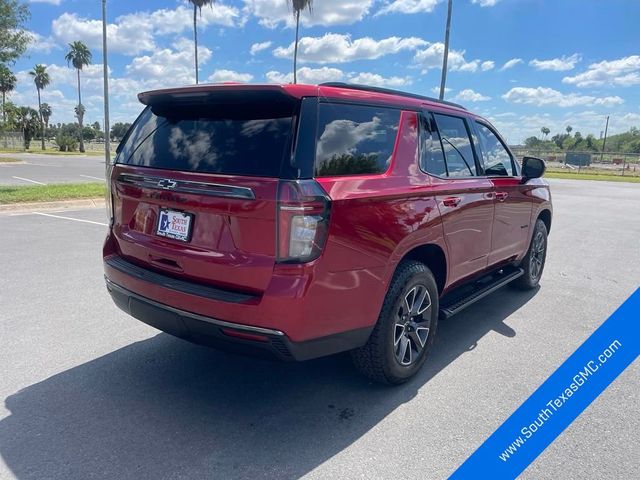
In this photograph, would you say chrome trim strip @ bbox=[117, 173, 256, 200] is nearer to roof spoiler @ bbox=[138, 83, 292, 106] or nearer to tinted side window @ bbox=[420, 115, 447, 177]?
roof spoiler @ bbox=[138, 83, 292, 106]

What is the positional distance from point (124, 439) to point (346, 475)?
125cm

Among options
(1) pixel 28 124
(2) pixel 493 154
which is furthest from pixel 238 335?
(1) pixel 28 124

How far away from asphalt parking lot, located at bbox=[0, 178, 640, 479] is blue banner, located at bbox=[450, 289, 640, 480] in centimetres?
17

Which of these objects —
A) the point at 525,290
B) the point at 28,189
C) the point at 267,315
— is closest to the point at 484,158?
the point at 525,290

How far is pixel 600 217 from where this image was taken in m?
12.7

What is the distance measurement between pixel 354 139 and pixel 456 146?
146 cm

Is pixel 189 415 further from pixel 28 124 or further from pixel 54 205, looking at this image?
pixel 28 124

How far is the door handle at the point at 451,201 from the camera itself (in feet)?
11.9

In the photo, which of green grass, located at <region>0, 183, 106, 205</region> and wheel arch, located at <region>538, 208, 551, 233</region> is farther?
green grass, located at <region>0, 183, 106, 205</region>

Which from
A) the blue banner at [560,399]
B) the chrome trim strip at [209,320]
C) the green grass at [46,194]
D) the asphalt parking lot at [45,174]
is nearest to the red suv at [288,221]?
the chrome trim strip at [209,320]

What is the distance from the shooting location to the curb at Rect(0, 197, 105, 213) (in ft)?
34.8

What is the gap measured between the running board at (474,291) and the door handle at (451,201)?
0.82m

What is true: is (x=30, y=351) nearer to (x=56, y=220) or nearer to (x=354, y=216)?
(x=354, y=216)

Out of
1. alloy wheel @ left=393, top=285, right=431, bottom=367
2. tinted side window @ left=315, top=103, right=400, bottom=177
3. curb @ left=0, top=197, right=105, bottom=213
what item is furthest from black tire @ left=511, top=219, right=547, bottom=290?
curb @ left=0, top=197, right=105, bottom=213
